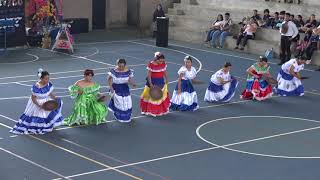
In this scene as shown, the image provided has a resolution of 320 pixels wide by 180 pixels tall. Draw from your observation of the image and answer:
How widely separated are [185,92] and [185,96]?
147 mm

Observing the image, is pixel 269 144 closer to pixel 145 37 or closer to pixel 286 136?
pixel 286 136

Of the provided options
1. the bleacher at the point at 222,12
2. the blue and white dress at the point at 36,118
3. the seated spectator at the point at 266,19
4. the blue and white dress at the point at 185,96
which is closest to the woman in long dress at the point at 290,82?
the blue and white dress at the point at 185,96

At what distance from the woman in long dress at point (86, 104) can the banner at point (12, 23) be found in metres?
11.2

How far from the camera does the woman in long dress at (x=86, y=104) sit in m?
14.9

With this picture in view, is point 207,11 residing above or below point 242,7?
below

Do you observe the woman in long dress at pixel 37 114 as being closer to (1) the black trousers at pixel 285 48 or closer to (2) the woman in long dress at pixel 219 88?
(2) the woman in long dress at pixel 219 88

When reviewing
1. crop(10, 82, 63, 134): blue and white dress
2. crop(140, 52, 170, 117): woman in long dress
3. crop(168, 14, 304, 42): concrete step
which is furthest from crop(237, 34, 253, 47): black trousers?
crop(10, 82, 63, 134): blue and white dress

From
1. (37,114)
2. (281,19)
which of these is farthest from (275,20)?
(37,114)

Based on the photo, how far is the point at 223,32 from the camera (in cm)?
2822

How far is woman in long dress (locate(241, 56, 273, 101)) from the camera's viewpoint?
60.9ft

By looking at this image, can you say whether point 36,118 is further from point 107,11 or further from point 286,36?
point 107,11

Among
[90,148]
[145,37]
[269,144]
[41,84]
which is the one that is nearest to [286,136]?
[269,144]

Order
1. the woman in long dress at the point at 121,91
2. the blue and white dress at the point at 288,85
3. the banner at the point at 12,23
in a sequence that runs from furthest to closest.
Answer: the banner at the point at 12,23, the blue and white dress at the point at 288,85, the woman in long dress at the point at 121,91

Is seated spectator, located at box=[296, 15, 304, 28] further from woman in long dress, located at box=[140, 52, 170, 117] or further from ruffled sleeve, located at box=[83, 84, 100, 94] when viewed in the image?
ruffled sleeve, located at box=[83, 84, 100, 94]
